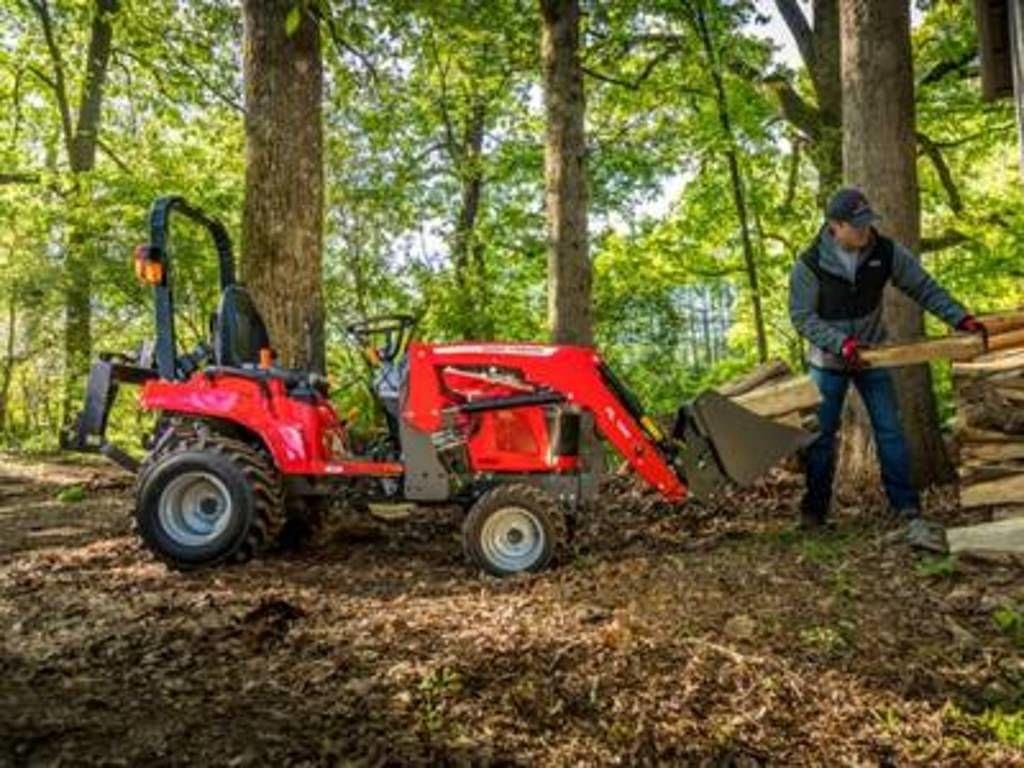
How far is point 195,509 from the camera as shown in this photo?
238 inches

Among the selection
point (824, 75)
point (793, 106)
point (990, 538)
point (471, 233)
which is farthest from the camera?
point (471, 233)

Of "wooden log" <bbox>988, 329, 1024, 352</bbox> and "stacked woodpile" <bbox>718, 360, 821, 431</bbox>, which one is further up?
"wooden log" <bbox>988, 329, 1024, 352</bbox>

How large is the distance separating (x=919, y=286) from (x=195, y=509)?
4.48m

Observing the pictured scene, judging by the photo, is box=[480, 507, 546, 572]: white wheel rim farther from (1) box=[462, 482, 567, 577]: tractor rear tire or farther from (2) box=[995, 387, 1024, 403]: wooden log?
(2) box=[995, 387, 1024, 403]: wooden log

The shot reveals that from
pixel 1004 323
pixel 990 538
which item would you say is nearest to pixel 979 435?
pixel 1004 323

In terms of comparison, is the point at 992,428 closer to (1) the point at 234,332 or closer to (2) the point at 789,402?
(2) the point at 789,402

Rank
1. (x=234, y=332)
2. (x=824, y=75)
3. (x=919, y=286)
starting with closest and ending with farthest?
(x=919, y=286), (x=234, y=332), (x=824, y=75)

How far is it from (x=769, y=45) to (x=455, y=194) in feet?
27.1

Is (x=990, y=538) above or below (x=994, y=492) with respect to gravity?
below

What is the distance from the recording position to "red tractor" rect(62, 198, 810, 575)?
5.82m

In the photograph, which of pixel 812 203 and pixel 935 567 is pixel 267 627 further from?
pixel 812 203


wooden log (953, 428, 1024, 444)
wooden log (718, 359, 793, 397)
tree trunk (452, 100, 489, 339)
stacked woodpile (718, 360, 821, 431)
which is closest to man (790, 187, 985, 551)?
wooden log (953, 428, 1024, 444)

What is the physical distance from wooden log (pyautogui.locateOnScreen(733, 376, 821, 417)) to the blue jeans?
5.48ft

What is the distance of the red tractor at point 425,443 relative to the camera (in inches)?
229
